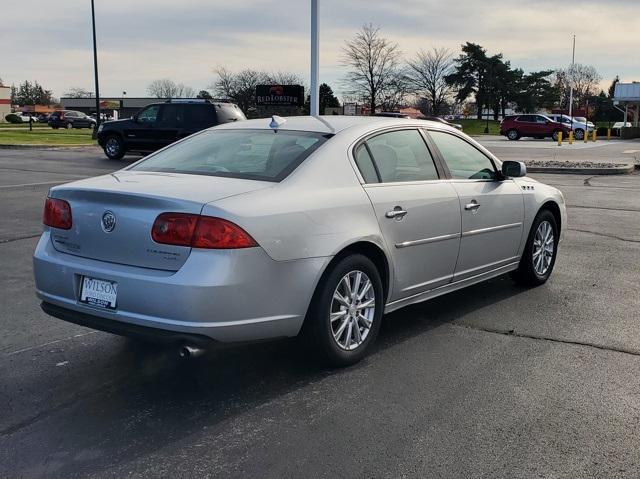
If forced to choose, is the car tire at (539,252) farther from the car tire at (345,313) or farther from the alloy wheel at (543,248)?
the car tire at (345,313)

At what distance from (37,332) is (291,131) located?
2.43 m

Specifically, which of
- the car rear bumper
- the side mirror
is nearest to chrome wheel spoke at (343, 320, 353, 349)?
the car rear bumper

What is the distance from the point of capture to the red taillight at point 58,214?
160 inches

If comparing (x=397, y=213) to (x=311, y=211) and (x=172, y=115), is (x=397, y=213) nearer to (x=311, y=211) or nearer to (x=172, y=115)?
(x=311, y=211)

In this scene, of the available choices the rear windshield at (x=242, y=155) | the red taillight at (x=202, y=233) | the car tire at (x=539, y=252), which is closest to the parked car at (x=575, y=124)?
the car tire at (x=539, y=252)

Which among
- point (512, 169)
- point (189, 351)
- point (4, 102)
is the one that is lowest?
point (189, 351)

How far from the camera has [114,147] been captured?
75.2 feet

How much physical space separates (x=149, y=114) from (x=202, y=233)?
64.4 feet

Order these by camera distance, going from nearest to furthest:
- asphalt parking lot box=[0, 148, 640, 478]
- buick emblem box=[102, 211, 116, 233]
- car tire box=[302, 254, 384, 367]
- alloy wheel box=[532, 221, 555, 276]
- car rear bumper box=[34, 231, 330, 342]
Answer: asphalt parking lot box=[0, 148, 640, 478] < car rear bumper box=[34, 231, 330, 342] < buick emblem box=[102, 211, 116, 233] < car tire box=[302, 254, 384, 367] < alloy wheel box=[532, 221, 555, 276]

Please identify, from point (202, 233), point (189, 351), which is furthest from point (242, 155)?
point (189, 351)

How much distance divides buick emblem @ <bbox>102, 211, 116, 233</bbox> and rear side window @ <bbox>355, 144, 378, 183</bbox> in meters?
1.63

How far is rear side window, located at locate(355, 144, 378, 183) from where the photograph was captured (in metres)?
4.52

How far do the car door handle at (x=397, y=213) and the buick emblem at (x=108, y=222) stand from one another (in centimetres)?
173

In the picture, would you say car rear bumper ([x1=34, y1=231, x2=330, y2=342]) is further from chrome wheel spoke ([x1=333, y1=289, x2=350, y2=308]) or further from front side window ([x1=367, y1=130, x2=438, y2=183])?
front side window ([x1=367, y1=130, x2=438, y2=183])
